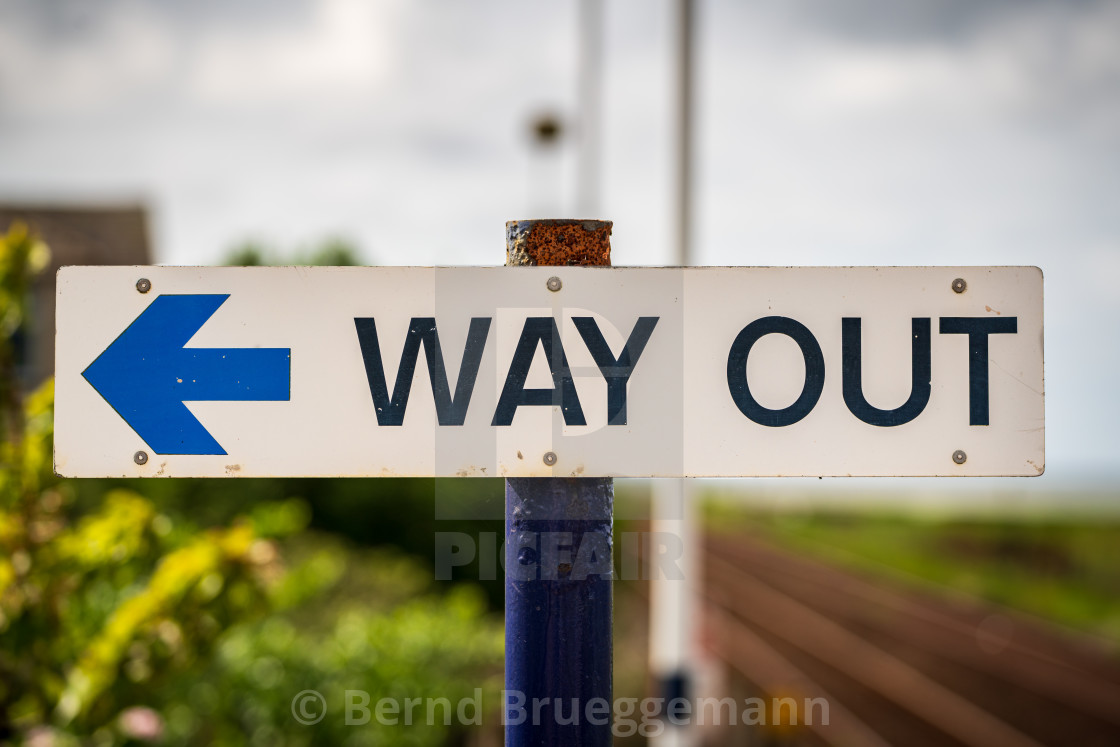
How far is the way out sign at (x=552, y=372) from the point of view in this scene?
143 cm

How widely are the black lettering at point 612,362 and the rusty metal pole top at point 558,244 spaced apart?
12 centimetres

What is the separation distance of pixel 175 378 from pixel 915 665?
46.7ft

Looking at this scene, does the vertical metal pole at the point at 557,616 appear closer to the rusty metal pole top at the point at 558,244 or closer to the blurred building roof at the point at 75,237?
the rusty metal pole top at the point at 558,244

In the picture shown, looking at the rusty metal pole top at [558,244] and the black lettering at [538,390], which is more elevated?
the rusty metal pole top at [558,244]

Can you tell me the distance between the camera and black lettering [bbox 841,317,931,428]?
1.45m

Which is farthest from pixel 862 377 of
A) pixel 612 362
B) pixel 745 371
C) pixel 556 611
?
pixel 556 611

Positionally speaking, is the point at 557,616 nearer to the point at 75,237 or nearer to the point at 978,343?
the point at 978,343

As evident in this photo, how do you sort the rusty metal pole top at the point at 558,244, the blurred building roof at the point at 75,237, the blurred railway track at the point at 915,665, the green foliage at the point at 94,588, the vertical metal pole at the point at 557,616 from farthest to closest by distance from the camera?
1. the blurred building roof at the point at 75,237
2. the blurred railway track at the point at 915,665
3. the green foliage at the point at 94,588
4. the rusty metal pole top at the point at 558,244
5. the vertical metal pole at the point at 557,616

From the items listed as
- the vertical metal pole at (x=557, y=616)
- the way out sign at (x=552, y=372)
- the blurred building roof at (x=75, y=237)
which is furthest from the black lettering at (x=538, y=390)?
the blurred building roof at (x=75, y=237)

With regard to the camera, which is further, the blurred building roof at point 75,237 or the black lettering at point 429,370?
the blurred building roof at point 75,237

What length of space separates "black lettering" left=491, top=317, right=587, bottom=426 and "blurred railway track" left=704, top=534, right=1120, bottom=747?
9.14m

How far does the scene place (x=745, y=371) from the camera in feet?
4.79

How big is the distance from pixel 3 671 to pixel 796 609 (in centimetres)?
1761

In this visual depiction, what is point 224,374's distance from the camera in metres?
1.47
